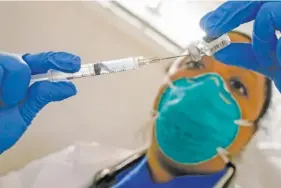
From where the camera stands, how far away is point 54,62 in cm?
96

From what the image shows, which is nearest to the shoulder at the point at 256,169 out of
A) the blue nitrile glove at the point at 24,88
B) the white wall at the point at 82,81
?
the white wall at the point at 82,81

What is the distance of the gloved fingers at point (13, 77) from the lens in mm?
954

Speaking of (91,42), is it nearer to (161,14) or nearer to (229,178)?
(161,14)

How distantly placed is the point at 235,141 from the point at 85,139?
54 centimetres

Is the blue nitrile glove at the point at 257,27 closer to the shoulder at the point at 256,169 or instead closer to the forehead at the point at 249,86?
the forehead at the point at 249,86

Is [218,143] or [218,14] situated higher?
[218,14]

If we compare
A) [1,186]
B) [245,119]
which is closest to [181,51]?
[245,119]

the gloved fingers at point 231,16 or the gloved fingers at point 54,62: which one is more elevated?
the gloved fingers at point 231,16

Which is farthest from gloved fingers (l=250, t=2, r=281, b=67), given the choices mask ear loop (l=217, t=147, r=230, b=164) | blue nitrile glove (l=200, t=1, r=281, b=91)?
mask ear loop (l=217, t=147, r=230, b=164)

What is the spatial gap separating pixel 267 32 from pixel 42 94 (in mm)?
443

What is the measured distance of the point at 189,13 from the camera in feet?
4.20

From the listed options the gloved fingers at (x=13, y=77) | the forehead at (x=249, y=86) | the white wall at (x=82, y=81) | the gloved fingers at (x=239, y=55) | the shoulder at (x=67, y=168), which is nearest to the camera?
the gloved fingers at (x=13, y=77)

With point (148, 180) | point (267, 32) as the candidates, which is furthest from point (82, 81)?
point (267, 32)

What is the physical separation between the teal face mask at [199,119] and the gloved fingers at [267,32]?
22 centimetres
